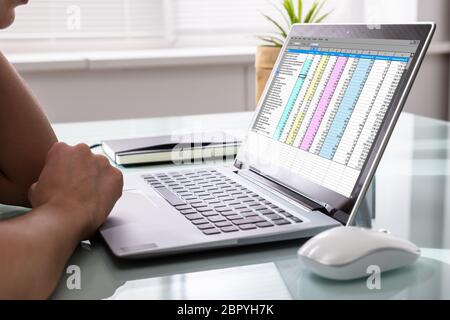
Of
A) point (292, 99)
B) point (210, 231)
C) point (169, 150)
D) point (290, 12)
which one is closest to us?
point (210, 231)

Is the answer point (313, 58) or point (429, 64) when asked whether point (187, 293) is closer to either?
point (313, 58)

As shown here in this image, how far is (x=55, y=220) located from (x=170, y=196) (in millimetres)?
211

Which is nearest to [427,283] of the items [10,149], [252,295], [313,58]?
[252,295]

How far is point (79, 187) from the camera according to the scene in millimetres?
708

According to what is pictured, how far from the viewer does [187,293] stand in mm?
561

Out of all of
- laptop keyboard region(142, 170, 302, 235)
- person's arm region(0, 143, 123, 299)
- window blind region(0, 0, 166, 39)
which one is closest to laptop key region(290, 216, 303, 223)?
laptop keyboard region(142, 170, 302, 235)

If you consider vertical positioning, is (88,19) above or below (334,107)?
above

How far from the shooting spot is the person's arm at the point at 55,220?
0.54 m

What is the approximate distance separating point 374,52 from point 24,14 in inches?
80.7

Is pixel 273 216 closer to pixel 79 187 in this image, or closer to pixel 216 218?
pixel 216 218

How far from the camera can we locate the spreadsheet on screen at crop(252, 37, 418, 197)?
0.71m

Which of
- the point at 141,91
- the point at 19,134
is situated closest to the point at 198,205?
the point at 19,134

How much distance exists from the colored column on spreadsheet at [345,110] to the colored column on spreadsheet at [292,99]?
0.13 metres

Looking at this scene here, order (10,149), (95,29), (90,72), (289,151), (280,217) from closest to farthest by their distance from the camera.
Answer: (280,217)
(289,151)
(10,149)
(90,72)
(95,29)
